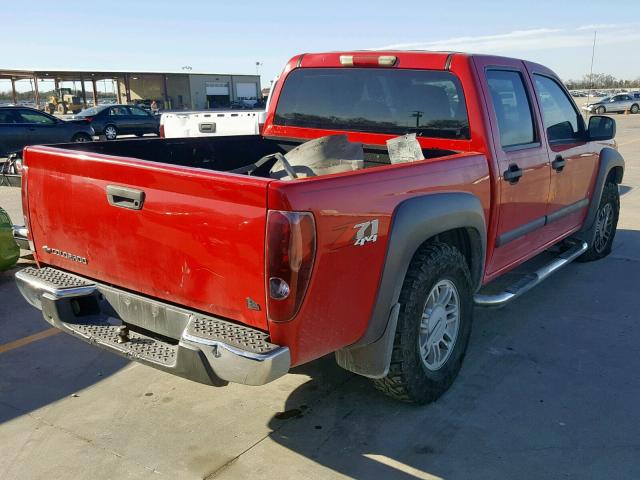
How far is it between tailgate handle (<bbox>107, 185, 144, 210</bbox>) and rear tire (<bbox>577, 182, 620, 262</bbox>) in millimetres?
4703

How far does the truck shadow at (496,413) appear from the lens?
295 centimetres

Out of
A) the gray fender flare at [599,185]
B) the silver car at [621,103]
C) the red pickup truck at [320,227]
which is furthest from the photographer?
the silver car at [621,103]

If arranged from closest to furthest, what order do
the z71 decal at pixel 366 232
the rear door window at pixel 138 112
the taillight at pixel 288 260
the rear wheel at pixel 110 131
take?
the taillight at pixel 288 260, the z71 decal at pixel 366 232, the rear wheel at pixel 110 131, the rear door window at pixel 138 112

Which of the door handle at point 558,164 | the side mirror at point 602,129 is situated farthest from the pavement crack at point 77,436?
the side mirror at point 602,129

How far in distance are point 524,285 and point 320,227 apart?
233cm

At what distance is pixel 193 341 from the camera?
8.29 ft

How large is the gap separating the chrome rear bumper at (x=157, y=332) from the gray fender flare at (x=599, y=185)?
4.24m

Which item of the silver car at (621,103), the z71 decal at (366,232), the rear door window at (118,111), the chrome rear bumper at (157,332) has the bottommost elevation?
the silver car at (621,103)

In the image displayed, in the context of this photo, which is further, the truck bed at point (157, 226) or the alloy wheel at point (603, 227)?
the alloy wheel at point (603, 227)

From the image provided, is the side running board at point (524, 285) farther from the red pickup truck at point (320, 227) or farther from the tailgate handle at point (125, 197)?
the tailgate handle at point (125, 197)

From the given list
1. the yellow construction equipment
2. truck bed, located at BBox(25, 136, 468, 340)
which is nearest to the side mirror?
truck bed, located at BBox(25, 136, 468, 340)

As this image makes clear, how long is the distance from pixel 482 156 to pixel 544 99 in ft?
4.69

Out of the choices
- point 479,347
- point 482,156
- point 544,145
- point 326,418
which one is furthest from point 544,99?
point 326,418

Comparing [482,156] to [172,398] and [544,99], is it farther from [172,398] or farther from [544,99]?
[172,398]
